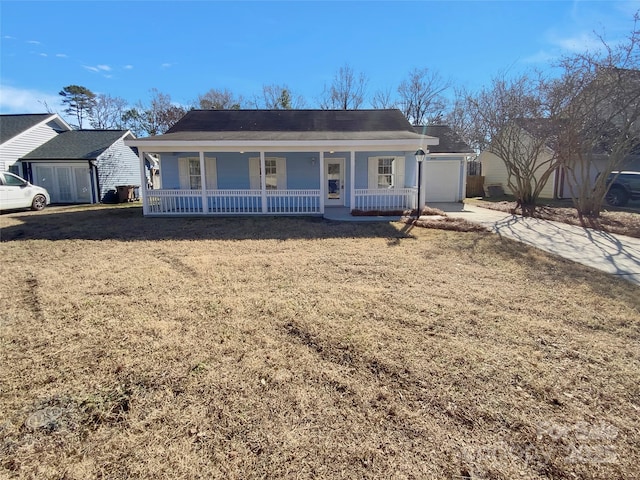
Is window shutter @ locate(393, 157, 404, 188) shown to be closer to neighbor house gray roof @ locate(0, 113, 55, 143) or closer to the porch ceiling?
the porch ceiling

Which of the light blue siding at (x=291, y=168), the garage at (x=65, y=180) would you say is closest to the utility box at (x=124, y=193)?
the garage at (x=65, y=180)

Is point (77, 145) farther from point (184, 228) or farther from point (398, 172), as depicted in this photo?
point (398, 172)

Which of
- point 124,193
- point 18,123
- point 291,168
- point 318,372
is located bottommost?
point 318,372

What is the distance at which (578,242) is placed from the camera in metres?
8.27

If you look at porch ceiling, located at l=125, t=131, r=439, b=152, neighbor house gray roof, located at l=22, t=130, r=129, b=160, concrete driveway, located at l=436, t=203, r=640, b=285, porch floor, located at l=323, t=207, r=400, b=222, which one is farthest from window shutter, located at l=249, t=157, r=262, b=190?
neighbor house gray roof, located at l=22, t=130, r=129, b=160

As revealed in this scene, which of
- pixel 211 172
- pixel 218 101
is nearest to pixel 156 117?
pixel 218 101

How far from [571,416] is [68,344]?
445 cm

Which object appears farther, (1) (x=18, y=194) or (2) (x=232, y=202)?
(1) (x=18, y=194)

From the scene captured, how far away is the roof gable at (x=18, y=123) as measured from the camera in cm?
1792

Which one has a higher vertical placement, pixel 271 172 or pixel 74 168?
pixel 74 168

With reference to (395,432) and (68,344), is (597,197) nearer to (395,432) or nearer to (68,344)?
(395,432)

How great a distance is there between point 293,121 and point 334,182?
3.89 m

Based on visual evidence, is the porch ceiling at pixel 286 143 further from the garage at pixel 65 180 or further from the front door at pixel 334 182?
the garage at pixel 65 180

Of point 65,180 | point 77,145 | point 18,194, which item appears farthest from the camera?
point 77,145
